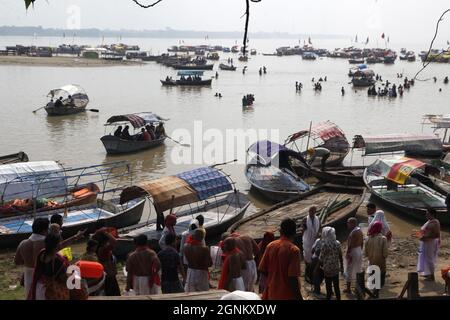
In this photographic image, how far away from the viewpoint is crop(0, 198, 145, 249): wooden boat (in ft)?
40.1

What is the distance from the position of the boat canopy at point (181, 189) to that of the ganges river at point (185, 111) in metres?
4.15

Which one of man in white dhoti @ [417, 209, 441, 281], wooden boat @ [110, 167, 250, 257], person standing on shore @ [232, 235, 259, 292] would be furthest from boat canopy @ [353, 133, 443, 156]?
person standing on shore @ [232, 235, 259, 292]

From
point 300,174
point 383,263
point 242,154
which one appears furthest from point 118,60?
point 383,263

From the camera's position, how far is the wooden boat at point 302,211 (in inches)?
486

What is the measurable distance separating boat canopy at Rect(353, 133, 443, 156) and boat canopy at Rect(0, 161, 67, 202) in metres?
10.6

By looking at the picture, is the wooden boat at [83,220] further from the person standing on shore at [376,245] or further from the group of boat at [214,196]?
the person standing on shore at [376,245]

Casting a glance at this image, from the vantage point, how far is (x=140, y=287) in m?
6.82

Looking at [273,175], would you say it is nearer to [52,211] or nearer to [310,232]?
[52,211]

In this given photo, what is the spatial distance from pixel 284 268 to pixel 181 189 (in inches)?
273

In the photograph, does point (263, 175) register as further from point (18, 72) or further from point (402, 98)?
point (18, 72)

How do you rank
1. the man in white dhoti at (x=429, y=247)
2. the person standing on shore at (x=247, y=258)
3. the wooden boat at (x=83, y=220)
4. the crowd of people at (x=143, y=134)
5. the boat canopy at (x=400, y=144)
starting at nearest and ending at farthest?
1. the person standing on shore at (x=247, y=258)
2. the man in white dhoti at (x=429, y=247)
3. the wooden boat at (x=83, y=220)
4. the boat canopy at (x=400, y=144)
5. the crowd of people at (x=143, y=134)

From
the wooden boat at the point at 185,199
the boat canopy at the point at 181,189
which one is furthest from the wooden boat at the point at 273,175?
the boat canopy at the point at 181,189

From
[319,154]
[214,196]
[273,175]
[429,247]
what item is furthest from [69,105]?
[429,247]

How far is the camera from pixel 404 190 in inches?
630
